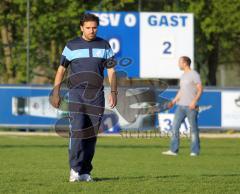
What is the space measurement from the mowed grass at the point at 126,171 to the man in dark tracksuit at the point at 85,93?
338mm

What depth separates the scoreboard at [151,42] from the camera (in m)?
27.8

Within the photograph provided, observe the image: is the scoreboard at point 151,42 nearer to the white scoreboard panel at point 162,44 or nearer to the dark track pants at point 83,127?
the white scoreboard panel at point 162,44

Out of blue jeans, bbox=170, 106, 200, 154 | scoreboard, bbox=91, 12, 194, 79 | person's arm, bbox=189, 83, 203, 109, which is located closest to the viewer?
person's arm, bbox=189, 83, 203, 109

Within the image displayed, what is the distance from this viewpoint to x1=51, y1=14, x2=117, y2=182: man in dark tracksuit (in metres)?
10.4

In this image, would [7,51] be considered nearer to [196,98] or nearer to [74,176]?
[196,98]

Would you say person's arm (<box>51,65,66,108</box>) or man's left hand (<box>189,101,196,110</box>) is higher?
person's arm (<box>51,65,66,108</box>)

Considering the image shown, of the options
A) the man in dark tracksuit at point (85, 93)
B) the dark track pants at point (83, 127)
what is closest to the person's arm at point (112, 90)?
the man in dark tracksuit at point (85, 93)

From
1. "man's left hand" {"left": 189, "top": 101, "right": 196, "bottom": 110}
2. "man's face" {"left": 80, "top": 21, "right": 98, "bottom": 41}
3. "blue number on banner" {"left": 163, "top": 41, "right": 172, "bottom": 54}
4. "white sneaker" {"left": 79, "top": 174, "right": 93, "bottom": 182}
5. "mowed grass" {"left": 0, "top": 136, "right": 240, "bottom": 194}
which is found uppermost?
"man's face" {"left": 80, "top": 21, "right": 98, "bottom": 41}

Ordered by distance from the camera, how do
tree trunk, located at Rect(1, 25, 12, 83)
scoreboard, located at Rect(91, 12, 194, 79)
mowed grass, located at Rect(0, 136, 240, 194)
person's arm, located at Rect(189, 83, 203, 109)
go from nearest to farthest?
mowed grass, located at Rect(0, 136, 240, 194), person's arm, located at Rect(189, 83, 203, 109), scoreboard, located at Rect(91, 12, 194, 79), tree trunk, located at Rect(1, 25, 12, 83)

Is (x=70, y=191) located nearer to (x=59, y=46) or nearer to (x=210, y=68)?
(x=59, y=46)

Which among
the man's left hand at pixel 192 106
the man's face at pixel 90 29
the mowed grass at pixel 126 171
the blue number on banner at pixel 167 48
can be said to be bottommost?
the mowed grass at pixel 126 171

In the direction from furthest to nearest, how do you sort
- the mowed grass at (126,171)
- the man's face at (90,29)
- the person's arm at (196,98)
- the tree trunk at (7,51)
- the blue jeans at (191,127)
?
the tree trunk at (7,51), the blue jeans at (191,127), the person's arm at (196,98), the man's face at (90,29), the mowed grass at (126,171)

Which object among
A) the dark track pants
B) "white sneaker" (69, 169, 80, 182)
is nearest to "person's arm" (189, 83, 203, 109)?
the dark track pants

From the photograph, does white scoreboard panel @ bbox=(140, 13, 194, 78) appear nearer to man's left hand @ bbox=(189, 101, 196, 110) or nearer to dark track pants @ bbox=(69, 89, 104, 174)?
man's left hand @ bbox=(189, 101, 196, 110)
